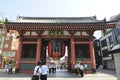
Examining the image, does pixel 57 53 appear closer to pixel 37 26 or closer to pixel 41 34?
pixel 41 34

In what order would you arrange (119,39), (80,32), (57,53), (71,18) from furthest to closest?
(71,18) → (57,53) → (80,32) → (119,39)

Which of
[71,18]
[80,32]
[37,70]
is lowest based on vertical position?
[37,70]

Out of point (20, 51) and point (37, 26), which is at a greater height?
point (37, 26)

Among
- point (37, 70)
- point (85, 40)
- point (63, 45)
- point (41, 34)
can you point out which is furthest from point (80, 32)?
point (37, 70)

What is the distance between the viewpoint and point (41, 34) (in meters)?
17.8

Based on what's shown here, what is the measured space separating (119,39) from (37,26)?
40.5ft

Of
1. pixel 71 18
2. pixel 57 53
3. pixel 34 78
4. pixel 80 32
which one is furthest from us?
pixel 71 18

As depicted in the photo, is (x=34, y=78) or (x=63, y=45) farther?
(x=63, y=45)

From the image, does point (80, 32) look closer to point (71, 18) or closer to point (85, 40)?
point (85, 40)

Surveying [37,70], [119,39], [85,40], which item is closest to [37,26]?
[85,40]

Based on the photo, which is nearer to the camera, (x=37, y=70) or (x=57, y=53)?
(x=37, y=70)

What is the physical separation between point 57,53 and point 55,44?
1.44 meters

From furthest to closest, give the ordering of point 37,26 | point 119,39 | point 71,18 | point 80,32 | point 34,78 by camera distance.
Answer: point 71,18, point 80,32, point 37,26, point 34,78, point 119,39

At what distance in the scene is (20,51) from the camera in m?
17.0
